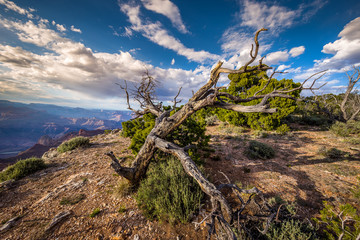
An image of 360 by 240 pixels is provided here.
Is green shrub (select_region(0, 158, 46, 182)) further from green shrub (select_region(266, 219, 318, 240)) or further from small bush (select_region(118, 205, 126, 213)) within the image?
green shrub (select_region(266, 219, 318, 240))

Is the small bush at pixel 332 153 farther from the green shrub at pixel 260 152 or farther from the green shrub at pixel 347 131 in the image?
the green shrub at pixel 347 131

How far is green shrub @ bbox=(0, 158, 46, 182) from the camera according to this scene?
5.18 m

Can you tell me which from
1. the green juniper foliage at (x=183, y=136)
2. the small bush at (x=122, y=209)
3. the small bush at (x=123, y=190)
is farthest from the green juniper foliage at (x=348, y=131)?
the small bush at (x=122, y=209)

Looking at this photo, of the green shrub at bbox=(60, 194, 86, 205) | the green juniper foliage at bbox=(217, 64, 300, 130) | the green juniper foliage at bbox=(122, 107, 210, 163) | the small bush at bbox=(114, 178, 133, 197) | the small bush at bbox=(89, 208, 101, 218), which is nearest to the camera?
the small bush at bbox=(89, 208, 101, 218)

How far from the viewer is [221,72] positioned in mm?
4078

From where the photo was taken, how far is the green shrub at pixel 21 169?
5.18m

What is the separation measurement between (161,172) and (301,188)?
487cm

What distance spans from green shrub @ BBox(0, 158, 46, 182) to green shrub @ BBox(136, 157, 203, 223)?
19.2 feet

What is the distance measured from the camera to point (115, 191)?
411 centimetres

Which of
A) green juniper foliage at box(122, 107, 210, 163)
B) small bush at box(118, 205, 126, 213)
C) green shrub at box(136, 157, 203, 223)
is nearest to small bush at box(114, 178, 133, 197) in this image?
small bush at box(118, 205, 126, 213)

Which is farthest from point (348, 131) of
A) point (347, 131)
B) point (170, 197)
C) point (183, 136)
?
point (170, 197)

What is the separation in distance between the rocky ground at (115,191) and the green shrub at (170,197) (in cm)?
22

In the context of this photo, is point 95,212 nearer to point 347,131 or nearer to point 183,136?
point 183,136

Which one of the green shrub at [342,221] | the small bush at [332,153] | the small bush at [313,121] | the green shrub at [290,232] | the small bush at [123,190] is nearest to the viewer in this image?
the green shrub at [342,221]
